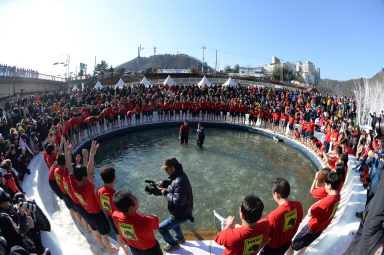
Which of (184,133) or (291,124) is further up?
(291,124)

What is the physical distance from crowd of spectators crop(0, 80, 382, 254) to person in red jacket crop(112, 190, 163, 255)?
1047mm

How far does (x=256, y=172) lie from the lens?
9734 mm

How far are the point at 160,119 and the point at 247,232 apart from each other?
51.2 feet

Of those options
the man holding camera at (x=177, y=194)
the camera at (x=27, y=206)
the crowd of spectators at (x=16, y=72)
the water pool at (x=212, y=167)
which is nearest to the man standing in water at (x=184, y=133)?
the water pool at (x=212, y=167)

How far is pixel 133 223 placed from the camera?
9.64 ft

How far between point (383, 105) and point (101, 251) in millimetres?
38079

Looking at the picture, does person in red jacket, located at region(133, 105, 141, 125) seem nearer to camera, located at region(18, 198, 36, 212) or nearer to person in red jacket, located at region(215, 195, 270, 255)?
camera, located at region(18, 198, 36, 212)

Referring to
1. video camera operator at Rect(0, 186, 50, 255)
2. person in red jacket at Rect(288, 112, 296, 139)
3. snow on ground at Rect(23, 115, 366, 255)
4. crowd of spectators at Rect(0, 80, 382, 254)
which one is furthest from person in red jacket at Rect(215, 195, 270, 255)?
person in red jacket at Rect(288, 112, 296, 139)

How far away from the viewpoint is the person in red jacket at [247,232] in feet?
8.47

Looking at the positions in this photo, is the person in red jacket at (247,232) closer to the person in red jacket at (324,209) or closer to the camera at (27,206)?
the person in red jacket at (324,209)

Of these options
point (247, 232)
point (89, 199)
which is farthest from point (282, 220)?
point (89, 199)

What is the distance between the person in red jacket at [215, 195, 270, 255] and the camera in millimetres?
2582

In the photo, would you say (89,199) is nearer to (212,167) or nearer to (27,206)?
(27,206)

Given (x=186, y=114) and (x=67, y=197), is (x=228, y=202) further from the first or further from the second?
(x=186, y=114)
